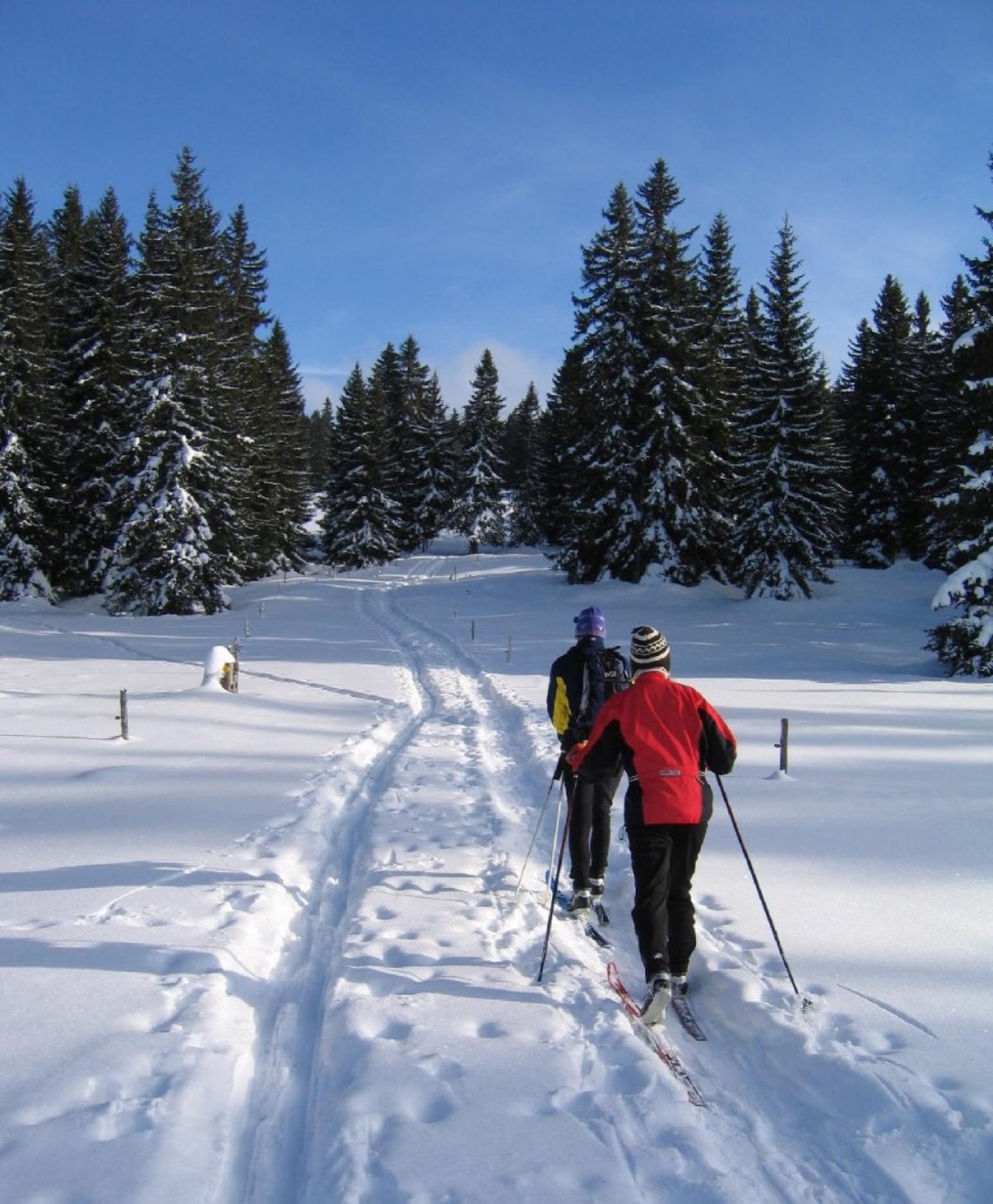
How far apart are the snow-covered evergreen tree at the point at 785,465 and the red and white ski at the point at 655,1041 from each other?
25.5 metres

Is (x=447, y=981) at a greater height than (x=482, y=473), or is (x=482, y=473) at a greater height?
(x=482, y=473)

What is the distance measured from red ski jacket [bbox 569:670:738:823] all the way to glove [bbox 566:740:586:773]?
39 cm

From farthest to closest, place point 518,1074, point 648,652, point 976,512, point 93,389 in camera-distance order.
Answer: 1. point 93,389
2. point 976,512
3. point 648,652
4. point 518,1074

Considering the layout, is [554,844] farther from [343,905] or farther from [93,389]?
[93,389]

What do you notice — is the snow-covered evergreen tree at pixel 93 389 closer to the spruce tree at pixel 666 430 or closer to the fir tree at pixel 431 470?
the spruce tree at pixel 666 430

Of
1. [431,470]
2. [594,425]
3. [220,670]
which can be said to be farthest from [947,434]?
[431,470]

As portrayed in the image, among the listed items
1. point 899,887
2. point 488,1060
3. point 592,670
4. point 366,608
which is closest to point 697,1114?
point 488,1060

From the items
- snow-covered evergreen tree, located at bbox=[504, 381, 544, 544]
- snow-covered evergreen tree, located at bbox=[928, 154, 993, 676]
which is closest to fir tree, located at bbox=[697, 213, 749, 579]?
snow-covered evergreen tree, located at bbox=[928, 154, 993, 676]

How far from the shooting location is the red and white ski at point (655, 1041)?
3.60 meters

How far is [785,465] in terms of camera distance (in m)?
27.8

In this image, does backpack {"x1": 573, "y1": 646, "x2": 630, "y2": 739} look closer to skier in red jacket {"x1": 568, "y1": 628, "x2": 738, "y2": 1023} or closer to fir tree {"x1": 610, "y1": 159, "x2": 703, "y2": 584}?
skier in red jacket {"x1": 568, "y1": 628, "x2": 738, "y2": 1023}

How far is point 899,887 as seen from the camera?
594cm

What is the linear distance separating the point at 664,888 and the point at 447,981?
1.42m

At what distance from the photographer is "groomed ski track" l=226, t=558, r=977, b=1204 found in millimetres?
2998
